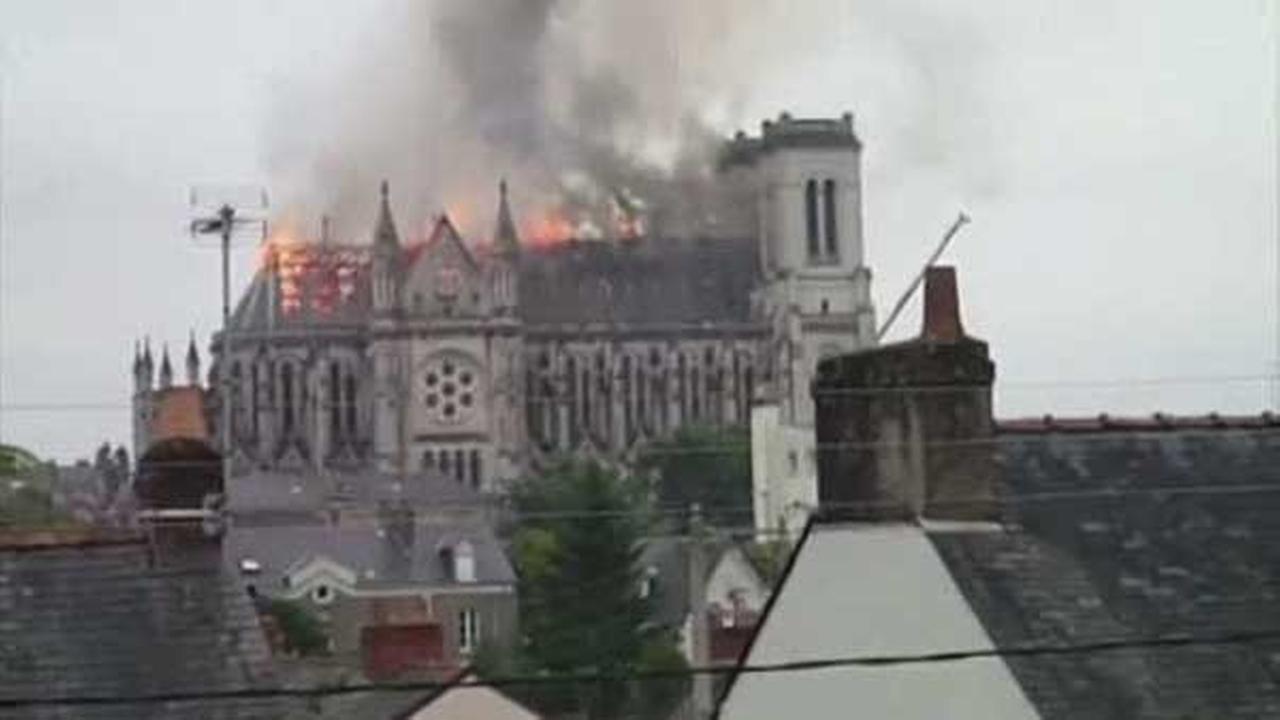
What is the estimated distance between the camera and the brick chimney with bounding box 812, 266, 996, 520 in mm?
18297

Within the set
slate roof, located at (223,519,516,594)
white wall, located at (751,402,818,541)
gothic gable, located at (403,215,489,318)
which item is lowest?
slate roof, located at (223,519,516,594)

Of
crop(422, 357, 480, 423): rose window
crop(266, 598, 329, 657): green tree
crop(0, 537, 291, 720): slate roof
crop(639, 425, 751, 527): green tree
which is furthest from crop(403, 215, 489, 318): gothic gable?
crop(0, 537, 291, 720): slate roof

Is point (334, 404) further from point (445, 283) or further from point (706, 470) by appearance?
point (706, 470)

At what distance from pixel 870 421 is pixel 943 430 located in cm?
44

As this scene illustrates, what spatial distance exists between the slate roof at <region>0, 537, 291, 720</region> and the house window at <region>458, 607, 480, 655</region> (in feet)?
235

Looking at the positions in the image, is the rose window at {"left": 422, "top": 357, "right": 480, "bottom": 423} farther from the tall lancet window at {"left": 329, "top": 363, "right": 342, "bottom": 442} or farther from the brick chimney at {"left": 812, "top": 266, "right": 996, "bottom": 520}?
the brick chimney at {"left": 812, "top": 266, "right": 996, "bottom": 520}

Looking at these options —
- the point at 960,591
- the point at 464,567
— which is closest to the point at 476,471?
the point at 464,567

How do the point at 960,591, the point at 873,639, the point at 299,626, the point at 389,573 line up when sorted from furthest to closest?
1. the point at 389,573
2. the point at 299,626
3. the point at 873,639
4. the point at 960,591

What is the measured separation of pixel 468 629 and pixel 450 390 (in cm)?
9121

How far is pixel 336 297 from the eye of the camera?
194875 millimetres

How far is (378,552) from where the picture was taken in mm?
110688

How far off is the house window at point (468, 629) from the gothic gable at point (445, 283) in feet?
290

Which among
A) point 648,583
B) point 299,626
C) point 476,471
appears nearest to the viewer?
point 299,626

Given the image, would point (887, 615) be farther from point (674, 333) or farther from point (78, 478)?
point (674, 333)
